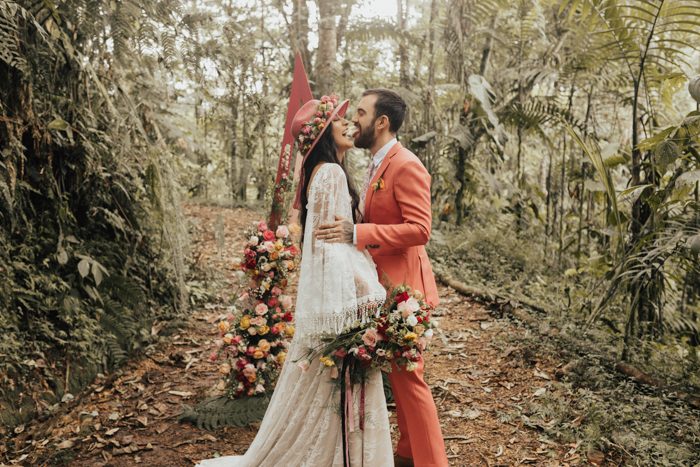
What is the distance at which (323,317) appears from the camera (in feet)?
8.28

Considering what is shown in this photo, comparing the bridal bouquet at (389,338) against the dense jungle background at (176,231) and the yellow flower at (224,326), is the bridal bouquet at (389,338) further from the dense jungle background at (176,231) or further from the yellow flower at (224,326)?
the dense jungle background at (176,231)

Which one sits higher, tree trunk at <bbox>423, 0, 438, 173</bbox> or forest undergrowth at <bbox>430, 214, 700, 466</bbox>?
tree trunk at <bbox>423, 0, 438, 173</bbox>

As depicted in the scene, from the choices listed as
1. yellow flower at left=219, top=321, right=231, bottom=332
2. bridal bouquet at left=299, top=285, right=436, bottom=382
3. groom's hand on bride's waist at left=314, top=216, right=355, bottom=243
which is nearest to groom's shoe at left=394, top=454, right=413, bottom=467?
bridal bouquet at left=299, top=285, right=436, bottom=382

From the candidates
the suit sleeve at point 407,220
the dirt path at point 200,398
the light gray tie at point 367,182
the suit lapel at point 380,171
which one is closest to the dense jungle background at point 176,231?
the dirt path at point 200,398

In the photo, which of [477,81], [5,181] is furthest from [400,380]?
[477,81]

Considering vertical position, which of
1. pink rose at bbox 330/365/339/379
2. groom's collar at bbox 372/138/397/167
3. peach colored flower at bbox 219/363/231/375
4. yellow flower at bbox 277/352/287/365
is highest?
groom's collar at bbox 372/138/397/167

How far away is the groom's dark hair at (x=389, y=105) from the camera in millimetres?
2715

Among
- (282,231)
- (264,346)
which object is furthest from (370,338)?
(264,346)

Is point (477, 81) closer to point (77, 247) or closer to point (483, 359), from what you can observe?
point (483, 359)

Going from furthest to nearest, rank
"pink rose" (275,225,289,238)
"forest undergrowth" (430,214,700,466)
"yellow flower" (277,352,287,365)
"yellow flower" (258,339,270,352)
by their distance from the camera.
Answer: "yellow flower" (277,352,287,365)
"yellow flower" (258,339,270,352)
"pink rose" (275,225,289,238)
"forest undergrowth" (430,214,700,466)

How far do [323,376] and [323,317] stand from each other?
0.41m

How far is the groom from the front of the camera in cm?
255

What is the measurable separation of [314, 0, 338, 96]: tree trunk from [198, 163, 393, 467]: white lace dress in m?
3.54

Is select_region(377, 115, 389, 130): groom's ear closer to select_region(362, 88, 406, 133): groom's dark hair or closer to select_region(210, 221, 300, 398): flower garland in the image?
select_region(362, 88, 406, 133): groom's dark hair
